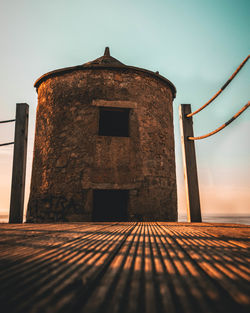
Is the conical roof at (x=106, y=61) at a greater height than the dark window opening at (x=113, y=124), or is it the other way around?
the conical roof at (x=106, y=61)

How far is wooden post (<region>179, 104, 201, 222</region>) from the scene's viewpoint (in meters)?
3.96

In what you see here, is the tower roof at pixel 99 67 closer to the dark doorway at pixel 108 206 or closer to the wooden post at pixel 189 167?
the wooden post at pixel 189 167

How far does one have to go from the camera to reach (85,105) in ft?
18.6

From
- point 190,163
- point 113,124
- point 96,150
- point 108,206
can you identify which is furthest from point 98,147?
point 108,206

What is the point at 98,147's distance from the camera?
5.33 meters

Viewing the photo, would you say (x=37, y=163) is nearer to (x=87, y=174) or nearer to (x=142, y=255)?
(x=87, y=174)

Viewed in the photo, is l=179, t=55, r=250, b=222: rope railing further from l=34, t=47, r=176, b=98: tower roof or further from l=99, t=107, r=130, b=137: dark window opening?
l=99, t=107, r=130, b=137: dark window opening

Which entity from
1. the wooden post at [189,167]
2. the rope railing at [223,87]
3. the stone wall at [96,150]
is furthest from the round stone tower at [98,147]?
the rope railing at [223,87]

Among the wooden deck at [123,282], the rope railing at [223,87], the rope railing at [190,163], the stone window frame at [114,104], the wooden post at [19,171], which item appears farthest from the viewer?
the stone window frame at [114,104]

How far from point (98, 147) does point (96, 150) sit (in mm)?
102

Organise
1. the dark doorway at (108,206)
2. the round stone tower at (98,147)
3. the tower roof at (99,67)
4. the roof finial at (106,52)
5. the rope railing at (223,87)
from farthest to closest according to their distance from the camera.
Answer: the dark doorway at (108,206)
the roof finial at (106,52)
the tower roof at (99,67)
the round stone tower at (98,147)
the rope railing at (223,87)

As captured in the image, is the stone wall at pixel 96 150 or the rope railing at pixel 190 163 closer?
the rope railing at pixel 190 163

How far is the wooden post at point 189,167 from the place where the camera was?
3961 millimetres

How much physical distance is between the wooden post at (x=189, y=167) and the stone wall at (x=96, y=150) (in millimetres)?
1422
